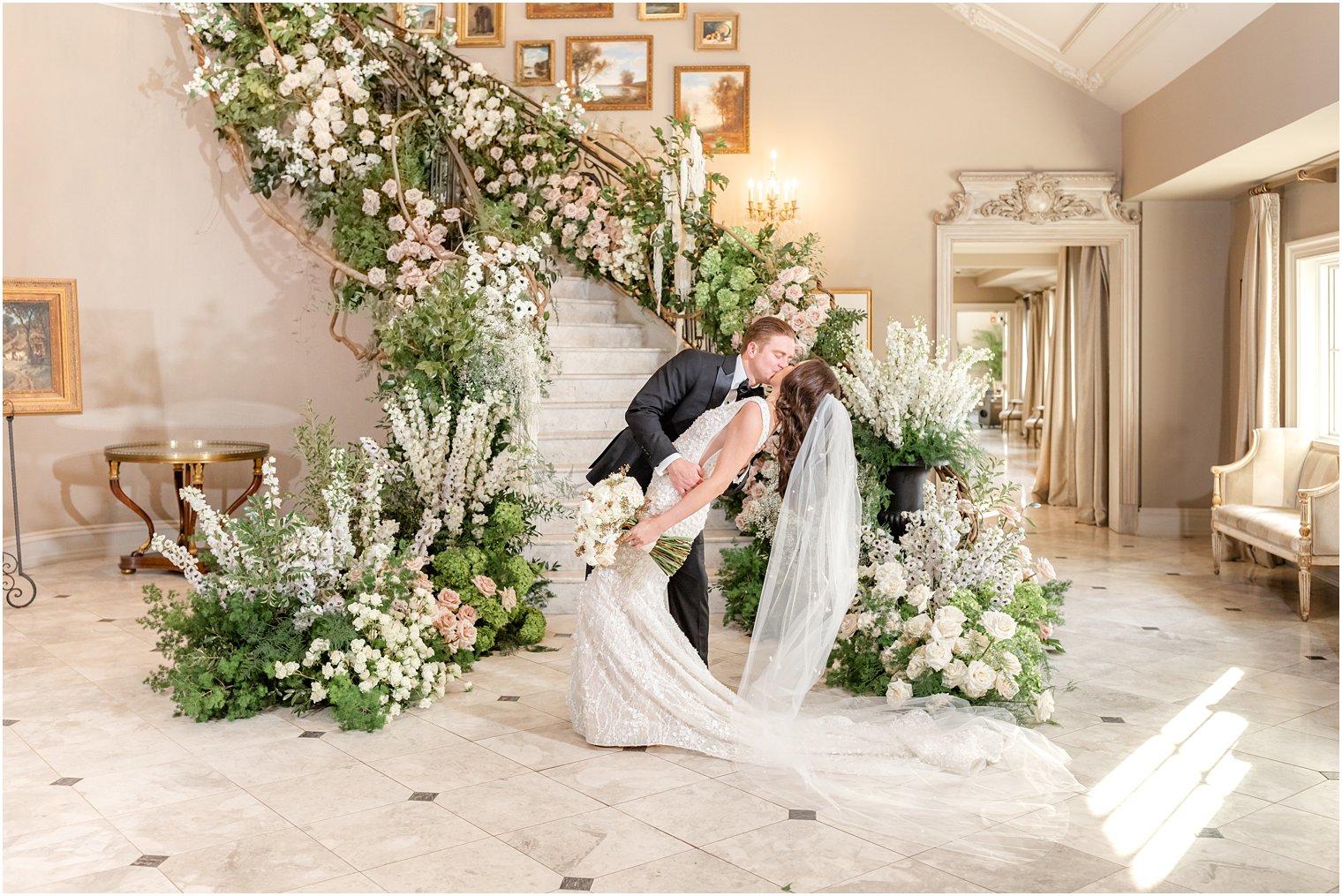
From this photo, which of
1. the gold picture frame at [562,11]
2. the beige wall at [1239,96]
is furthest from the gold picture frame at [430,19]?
the beige wall at [1239,96]

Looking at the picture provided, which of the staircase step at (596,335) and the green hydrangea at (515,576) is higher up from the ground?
the staircase step at (596,335)

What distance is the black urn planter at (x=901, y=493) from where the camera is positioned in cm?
568

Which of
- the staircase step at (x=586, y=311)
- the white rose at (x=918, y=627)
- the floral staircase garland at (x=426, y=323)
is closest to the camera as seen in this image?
the white rose at (x=918, y=627)

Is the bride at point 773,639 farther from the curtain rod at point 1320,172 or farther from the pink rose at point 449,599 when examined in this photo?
the curtain rod at point 1320,172

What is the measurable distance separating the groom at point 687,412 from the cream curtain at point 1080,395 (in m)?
6.60

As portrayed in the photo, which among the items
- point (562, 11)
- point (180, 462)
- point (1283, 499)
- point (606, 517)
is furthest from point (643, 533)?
point (562, 11)

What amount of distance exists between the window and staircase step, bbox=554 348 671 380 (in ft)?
15.7

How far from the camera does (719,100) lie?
9.43 m

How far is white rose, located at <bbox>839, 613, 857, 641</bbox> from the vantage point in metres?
4.92

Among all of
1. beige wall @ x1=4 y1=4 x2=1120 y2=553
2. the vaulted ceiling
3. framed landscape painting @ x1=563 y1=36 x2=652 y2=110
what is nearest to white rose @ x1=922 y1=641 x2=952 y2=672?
the vaulted ceiling

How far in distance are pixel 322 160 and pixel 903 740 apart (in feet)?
20.4

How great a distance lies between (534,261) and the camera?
7.09 metres

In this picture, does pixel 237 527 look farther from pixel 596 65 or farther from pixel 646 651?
pixel 596 65

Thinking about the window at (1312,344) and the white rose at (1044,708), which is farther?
the window at (1312,344)
